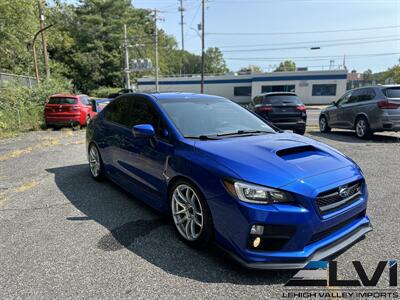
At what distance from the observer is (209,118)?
388cm

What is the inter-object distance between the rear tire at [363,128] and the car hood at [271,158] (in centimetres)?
744

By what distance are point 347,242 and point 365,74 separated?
118650 mm

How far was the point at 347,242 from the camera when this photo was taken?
8.90 feet

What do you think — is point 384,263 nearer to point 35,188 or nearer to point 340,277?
point 340,277

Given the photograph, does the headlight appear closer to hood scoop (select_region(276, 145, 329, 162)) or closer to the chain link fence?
hood scoop (select_region(276, 145, 329, 162))

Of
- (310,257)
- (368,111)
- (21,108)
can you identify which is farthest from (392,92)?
(21,108)

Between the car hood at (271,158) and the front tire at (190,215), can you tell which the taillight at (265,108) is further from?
the front tire at (190,215)

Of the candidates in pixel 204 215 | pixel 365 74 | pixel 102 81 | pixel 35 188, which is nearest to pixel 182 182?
pixel 204 215

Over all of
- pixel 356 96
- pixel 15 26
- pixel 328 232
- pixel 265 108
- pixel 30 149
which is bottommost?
pixel 30 149

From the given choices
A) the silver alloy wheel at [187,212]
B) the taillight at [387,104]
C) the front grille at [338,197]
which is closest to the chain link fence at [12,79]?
the silver alloy wheel at [187,212]

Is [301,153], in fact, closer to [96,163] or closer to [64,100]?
[96,163]

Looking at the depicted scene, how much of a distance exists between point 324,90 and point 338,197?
3911 centimetres

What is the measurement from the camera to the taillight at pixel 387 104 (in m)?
8.90

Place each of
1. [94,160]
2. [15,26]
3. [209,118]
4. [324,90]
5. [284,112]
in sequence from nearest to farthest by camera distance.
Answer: [209,118]
[94,160]
[284,112]
[15,26]
[324,90]
